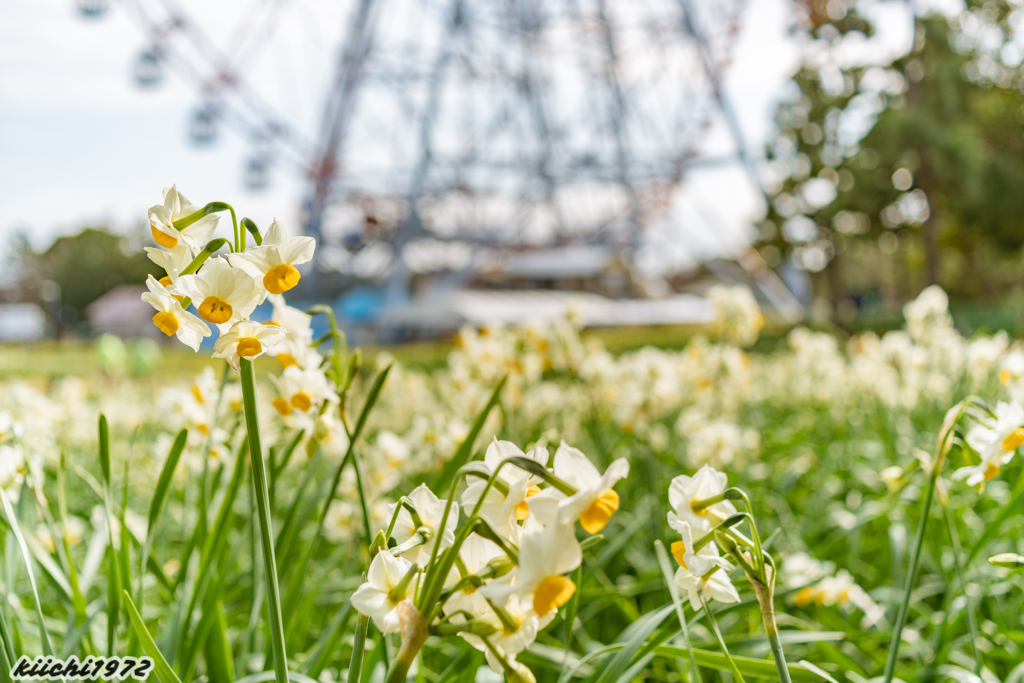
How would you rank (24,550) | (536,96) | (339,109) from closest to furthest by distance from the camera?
(24,550) < (339,109) < (536,96)

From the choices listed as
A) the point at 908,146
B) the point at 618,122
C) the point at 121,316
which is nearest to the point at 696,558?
the point at 908,146

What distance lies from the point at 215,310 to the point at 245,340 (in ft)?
0.09

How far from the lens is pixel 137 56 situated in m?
11.1

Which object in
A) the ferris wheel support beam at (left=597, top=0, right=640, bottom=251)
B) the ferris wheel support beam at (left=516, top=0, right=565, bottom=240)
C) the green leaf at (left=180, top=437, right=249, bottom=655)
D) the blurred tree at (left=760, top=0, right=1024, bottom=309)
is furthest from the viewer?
the ferris wheel support beam at (left=597, top=0, right=640, bottom=251)

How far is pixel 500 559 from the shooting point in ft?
1.24

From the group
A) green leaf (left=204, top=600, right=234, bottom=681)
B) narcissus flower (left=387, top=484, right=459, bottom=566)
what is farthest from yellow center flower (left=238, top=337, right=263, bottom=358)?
green leaf (left=204, top=600, right=234, bottom=681)

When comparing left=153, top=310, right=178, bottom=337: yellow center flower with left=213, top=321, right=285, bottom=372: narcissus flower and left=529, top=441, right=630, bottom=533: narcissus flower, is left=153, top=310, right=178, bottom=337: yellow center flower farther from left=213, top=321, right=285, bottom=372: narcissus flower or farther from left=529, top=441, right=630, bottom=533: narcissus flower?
left=529, top=441, right=630, bottom=533: narcissus flower

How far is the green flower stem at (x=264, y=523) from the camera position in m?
0.44

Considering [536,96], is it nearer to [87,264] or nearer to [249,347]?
[249,347]

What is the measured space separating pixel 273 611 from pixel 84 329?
5004 centimetres

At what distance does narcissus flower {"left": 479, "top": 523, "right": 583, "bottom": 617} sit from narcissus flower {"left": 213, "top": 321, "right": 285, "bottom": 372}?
211mm

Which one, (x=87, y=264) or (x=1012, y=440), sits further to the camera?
(x=87, y=264)

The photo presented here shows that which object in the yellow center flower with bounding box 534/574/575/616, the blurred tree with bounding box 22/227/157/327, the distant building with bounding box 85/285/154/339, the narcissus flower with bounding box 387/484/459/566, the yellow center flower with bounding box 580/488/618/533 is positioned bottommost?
the distant building with bounding box 85/285/154/339

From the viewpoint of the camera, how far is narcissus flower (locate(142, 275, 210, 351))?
437 millimetres
